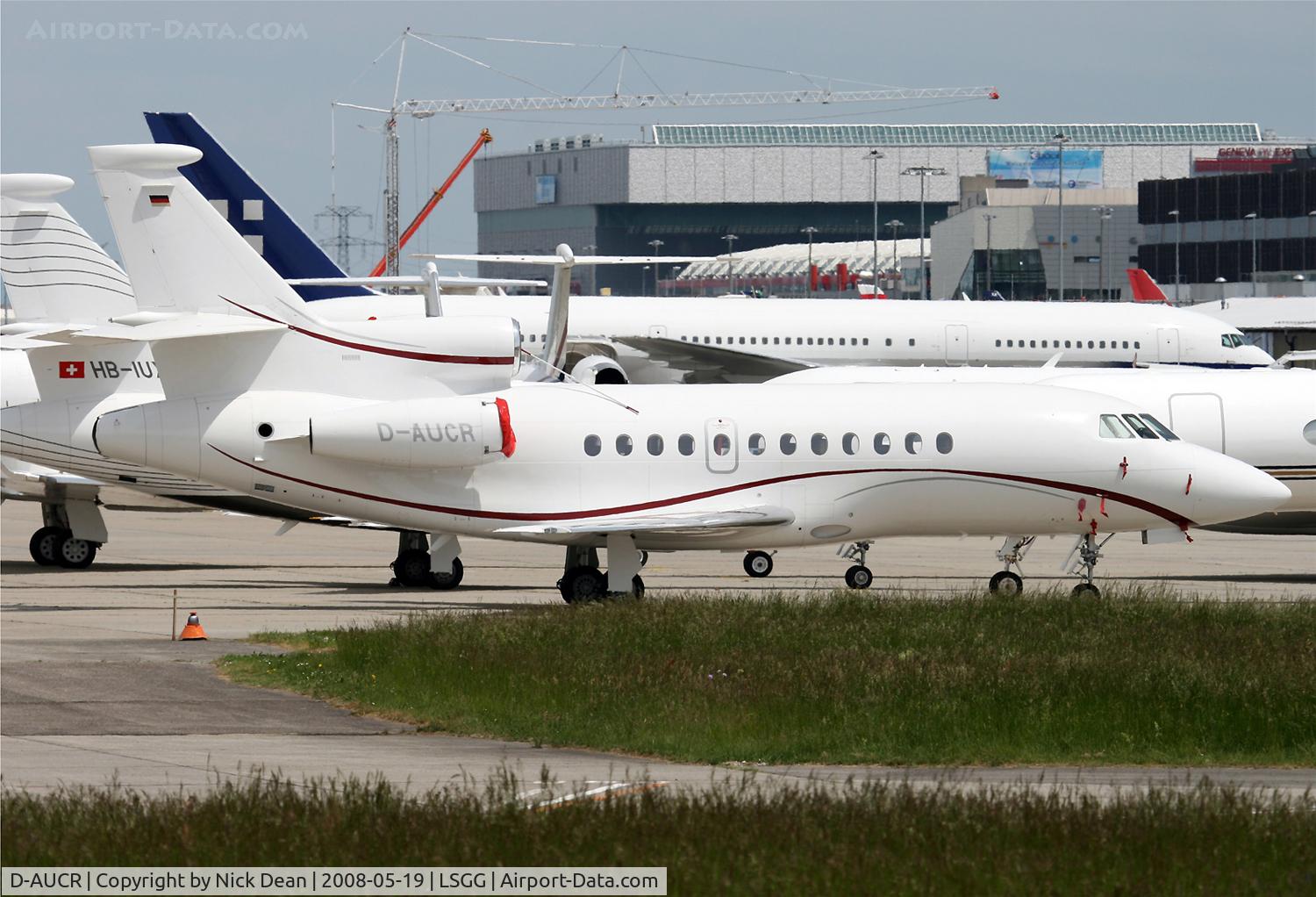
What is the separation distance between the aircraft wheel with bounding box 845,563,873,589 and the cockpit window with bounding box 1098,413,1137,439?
14.6 feet

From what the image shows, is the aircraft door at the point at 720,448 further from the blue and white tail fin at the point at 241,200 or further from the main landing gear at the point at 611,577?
the blue and white tail fin at the point at 241,200

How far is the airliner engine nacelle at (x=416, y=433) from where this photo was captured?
2500cm

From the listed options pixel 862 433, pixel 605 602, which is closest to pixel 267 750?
pixel 605 602

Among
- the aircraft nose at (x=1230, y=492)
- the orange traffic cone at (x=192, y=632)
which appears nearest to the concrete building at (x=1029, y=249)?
the aircraft nose at (x=1230, y=492)

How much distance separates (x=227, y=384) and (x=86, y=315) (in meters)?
8.25

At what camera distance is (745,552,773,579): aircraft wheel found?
31.9 meters

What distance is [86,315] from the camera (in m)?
32.4

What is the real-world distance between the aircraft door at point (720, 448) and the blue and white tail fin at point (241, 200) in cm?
1630

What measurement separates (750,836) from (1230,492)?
57.3ft

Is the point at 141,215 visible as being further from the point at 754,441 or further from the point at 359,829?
the point at 359,829

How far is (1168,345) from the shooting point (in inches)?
2121

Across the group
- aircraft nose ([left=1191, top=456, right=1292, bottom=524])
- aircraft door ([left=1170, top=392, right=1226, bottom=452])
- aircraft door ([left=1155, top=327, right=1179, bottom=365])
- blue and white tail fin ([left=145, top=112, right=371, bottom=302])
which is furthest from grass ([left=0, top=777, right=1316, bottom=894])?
aircraft door ([left=1155, top=327, right=1179, bottom=365])

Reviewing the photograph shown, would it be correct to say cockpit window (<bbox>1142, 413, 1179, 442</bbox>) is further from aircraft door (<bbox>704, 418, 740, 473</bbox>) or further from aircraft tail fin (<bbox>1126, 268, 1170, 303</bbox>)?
aircraft tail fin (<bbox>1126, 268, 1170, 303</bbox>)

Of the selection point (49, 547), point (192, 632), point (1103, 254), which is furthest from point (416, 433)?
point (1103, 254)
